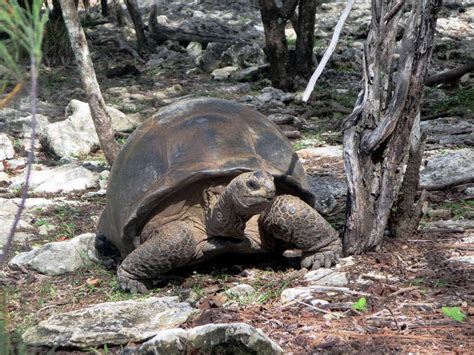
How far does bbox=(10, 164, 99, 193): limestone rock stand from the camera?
245 inches

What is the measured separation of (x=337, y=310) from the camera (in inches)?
124

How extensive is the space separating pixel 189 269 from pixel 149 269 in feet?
1.25

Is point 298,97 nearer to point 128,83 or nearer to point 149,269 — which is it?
point 128,83

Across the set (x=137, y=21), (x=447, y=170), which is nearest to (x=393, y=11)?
(x=447, y=170)

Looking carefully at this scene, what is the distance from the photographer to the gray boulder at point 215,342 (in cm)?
257

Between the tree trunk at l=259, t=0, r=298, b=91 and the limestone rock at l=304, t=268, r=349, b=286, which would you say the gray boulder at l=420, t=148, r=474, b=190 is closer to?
the limestone rock at l=304, t=268, r=349, b=286

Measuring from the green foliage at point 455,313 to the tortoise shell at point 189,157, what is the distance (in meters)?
1.18

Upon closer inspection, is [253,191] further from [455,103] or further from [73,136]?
[455,103]

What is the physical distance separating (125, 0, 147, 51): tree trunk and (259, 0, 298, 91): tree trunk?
3622mm

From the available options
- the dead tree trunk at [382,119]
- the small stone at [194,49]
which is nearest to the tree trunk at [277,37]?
the small stone at [194,49]

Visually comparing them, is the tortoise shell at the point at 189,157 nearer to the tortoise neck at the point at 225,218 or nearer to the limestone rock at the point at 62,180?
the tortoise neck at the point at 225,218

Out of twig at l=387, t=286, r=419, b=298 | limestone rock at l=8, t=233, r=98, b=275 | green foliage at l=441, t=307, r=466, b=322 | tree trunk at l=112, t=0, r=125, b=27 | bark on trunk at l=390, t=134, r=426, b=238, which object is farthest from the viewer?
tree trunk at l=112, t=0, r=125, b=27

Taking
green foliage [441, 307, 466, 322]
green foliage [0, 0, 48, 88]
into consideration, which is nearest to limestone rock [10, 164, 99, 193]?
green foliage [441, 307, 466, 322]

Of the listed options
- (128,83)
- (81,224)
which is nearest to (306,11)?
(128,83)
